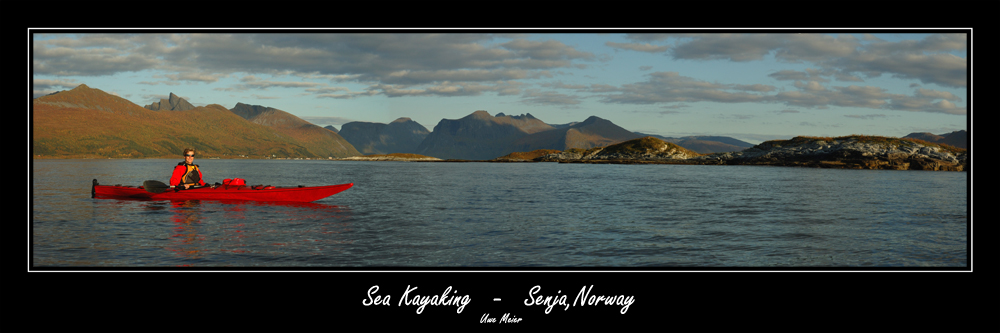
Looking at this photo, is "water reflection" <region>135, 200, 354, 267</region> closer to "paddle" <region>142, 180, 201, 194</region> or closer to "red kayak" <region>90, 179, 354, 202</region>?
"red kayak" <region>90, 179, 354, 202</region>

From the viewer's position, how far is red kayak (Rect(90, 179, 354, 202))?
33.2 meters

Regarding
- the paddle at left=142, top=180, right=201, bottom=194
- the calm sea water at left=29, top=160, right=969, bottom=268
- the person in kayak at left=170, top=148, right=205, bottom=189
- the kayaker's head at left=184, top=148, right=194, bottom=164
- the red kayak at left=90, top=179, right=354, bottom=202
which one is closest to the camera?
the calm sea water at left=29, top=160, right=969, bottom=268

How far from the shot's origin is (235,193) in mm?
33500
